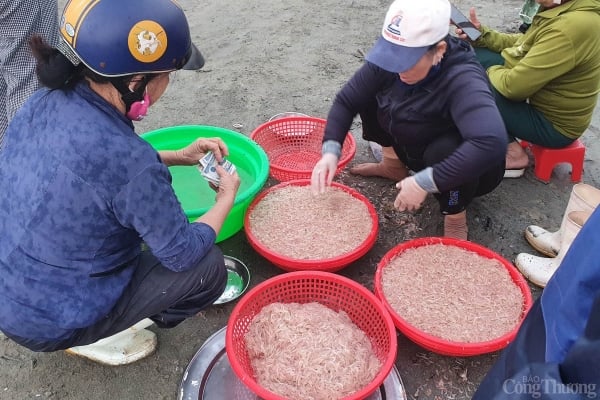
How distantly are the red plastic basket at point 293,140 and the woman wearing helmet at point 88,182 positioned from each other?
1475 mm

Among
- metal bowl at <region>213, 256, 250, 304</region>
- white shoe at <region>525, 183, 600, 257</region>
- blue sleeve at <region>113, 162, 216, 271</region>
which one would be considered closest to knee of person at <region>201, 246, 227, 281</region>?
blue sleeve at <region>113, 162, 216, 271</region>

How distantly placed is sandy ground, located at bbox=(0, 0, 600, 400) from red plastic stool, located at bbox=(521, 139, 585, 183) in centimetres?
7

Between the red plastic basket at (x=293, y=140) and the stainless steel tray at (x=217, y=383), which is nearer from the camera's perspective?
the stainless steel tray at (x=217, y=383)

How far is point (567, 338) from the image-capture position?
3.03 ft

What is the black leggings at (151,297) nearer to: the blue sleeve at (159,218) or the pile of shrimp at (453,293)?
the blue sleeve at (159,218)

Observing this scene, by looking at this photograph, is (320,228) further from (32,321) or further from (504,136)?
(32,321)

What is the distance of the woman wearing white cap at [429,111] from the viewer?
2068 mm

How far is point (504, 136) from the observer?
2.10m

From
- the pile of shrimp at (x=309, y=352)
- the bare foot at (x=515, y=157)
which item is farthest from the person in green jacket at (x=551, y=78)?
the pile of shrimp at (x=309, y=352)

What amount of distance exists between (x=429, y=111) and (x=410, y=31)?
0.43m

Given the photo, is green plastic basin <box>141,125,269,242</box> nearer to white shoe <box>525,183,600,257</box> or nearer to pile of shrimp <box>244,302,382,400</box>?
pile of shrimp <box>244,302,382,400</box>

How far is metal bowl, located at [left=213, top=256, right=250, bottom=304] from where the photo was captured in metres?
2.42

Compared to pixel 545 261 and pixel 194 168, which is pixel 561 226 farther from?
pixel 194 168

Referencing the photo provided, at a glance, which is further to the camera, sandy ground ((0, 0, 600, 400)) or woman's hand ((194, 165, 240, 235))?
sandy ground ((0, 0, 600, 400))
